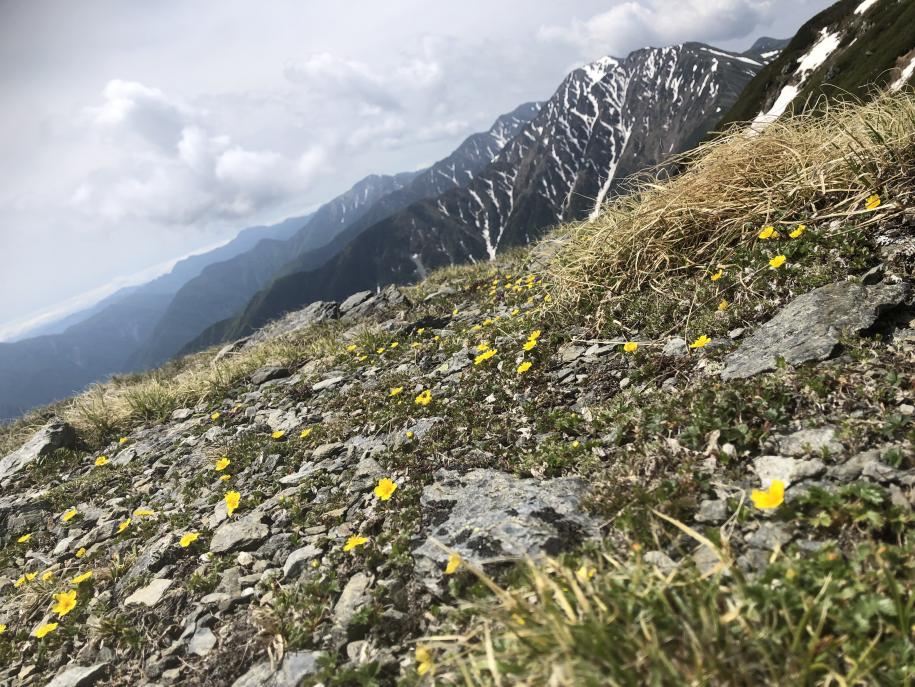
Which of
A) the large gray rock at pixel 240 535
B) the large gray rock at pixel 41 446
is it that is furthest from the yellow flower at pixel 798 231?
the large gray rock at pixel 41 446

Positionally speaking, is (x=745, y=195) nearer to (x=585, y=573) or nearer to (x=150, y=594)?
(x=585, y=573)

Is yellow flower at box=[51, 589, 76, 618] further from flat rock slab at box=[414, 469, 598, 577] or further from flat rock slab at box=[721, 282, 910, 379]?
flat rock slab at box=[721, 282, 910, 379]

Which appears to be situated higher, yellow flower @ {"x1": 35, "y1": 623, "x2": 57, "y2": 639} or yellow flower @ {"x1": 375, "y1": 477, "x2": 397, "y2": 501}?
yellow flower @ {"x1": 375, "y1": 477, "x2": 397, "y2": 501}

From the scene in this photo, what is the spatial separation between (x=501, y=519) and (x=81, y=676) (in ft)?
9.22

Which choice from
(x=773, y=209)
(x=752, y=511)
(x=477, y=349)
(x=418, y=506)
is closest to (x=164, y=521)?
(x=418, y=506)

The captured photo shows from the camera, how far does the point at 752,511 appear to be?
2.33 metres

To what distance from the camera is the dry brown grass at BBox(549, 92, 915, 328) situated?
167 inches

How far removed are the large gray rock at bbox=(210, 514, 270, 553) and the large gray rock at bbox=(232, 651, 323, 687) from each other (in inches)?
47.5

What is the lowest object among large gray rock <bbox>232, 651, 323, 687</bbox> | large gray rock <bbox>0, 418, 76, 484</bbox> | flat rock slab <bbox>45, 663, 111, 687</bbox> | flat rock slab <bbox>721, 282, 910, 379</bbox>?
large gray rock <bbox>232, 651, 323, 687</bbox>

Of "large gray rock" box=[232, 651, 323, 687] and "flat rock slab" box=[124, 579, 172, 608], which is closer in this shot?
"large gray rock" box=[232, 651, 323, 687]

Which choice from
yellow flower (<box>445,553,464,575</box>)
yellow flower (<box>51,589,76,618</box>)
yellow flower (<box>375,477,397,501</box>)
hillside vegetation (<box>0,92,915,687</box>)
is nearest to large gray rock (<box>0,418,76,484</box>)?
hillside vegetation (<box>0,92,915,687</box>)

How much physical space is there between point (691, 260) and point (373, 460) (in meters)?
3.75

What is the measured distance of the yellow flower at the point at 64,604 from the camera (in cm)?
363

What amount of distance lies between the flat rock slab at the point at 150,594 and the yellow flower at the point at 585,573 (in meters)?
3.09
